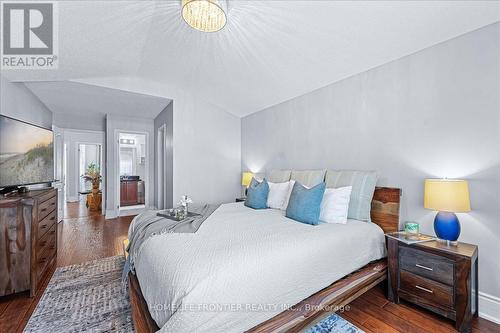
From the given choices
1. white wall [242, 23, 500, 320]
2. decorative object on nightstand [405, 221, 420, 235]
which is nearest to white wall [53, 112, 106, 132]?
white wall [242, 23, 500, 320]

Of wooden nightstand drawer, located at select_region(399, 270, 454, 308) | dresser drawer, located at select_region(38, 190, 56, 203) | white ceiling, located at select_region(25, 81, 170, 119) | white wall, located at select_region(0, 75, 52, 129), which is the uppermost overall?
white ceiling, located at select_region(25, 81, 170, 119)

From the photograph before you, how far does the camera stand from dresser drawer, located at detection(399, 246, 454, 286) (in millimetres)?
1744

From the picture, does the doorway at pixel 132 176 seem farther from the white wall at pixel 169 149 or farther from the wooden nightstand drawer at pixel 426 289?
the wooden nightstand drawer at pixel 426 289

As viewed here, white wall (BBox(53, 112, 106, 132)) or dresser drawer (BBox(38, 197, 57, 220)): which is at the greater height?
white wall (BBox(53, 112, 106, 132))

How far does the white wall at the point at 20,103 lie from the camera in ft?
8.85

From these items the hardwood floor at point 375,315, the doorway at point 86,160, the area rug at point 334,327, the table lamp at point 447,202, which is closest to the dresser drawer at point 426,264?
the table lamp at point 447,202

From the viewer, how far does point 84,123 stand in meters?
6.01

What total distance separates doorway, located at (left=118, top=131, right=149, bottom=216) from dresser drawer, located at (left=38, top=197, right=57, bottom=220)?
2.99 metres

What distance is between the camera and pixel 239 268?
1301 mm

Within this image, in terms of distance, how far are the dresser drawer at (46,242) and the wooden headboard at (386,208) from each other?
3.52 metres

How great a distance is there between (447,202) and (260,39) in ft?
7.83

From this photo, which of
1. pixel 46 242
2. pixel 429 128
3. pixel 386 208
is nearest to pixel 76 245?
pixel 46 242

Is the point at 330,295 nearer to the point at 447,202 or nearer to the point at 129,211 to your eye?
the point at 447,202

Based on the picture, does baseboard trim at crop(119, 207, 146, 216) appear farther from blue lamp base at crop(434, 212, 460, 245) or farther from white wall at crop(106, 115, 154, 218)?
blue lamp base at crop(434, 212, 460, 245)
